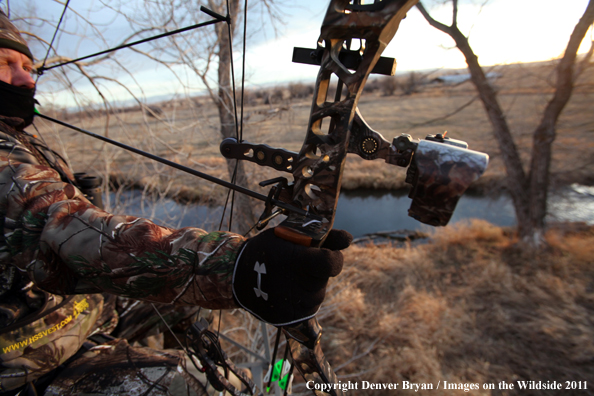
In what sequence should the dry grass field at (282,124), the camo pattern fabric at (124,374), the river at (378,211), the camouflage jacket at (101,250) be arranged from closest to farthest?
the camouflage jacket at (101,250)
the camo pattern fabric at (124,374)
the dry grass field at (282,124)
the river at (378,211)

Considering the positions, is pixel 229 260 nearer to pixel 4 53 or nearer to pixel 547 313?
pixel 4 53

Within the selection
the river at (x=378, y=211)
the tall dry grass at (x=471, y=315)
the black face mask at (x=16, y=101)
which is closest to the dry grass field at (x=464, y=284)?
the tall dry grass at (x=471, y=315)

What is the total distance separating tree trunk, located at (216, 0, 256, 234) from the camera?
21.2ft

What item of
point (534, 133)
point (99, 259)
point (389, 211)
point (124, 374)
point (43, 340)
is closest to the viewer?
point (99, 259)

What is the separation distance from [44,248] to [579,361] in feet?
22.3

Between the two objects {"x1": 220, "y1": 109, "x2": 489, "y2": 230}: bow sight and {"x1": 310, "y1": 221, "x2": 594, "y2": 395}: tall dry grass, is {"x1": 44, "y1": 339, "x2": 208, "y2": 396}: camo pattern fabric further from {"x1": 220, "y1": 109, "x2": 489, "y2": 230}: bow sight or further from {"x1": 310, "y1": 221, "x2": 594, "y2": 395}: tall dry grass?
{"x1": 310, "y1": 221, "x2": 594, "y2": 395}: tall dry grass

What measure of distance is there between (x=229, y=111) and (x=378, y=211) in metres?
9.96

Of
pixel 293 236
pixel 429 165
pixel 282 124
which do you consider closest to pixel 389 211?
pixel 282 124

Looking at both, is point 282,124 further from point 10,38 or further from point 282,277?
point 282,277

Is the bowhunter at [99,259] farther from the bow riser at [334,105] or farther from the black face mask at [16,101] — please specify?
the bow riser at [334,105]

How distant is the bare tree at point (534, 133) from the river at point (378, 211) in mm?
1788

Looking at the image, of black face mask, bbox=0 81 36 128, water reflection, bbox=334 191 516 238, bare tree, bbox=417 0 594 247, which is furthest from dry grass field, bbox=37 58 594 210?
black face mask, bbox=0 81 36 128

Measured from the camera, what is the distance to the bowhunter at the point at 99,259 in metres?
1.24

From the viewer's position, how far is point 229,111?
264 inches
